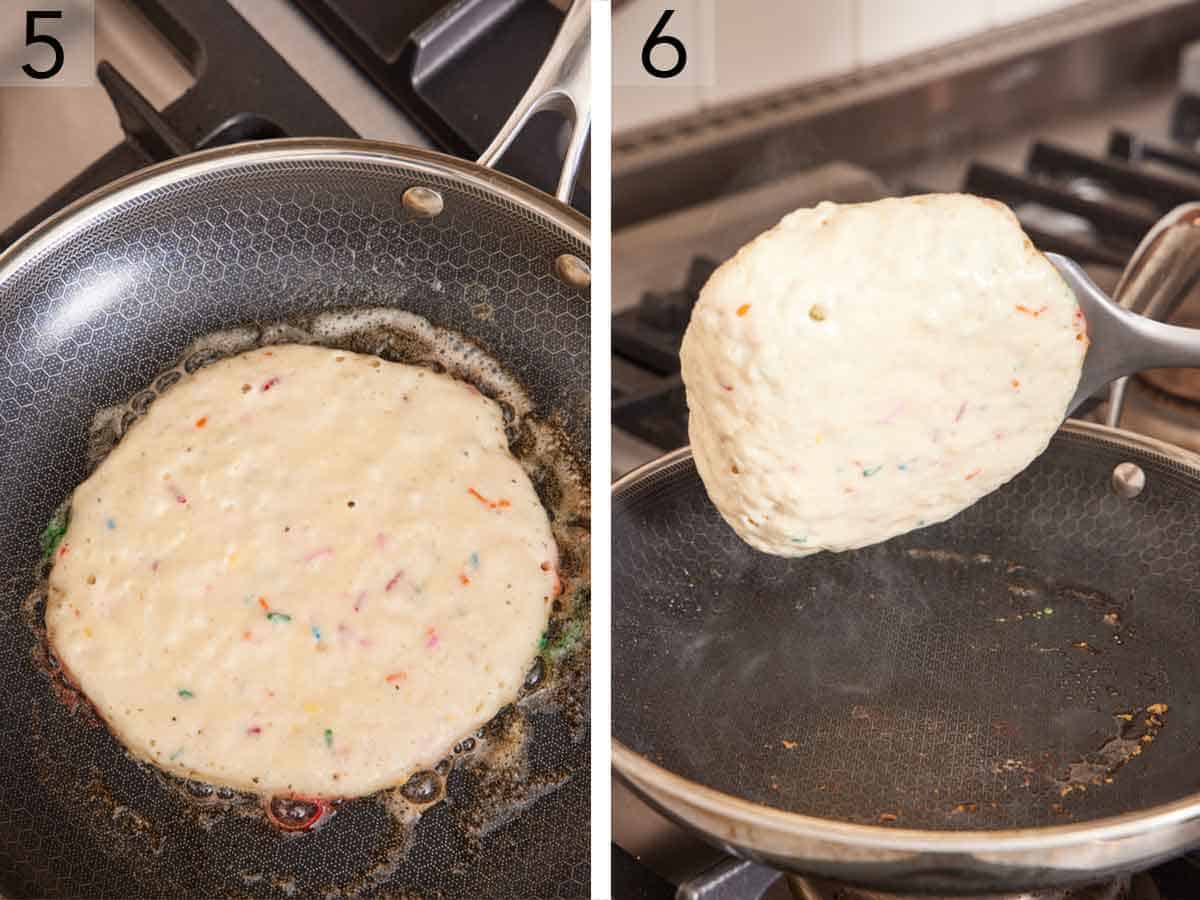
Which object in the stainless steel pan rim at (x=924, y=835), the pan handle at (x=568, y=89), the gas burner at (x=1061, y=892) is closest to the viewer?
the stainless steel pan rim at (x=924, y=835)

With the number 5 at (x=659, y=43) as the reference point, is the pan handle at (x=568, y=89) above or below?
below

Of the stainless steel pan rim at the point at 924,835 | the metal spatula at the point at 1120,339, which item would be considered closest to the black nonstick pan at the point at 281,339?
the stainless steel pan rim at the point at 924,835

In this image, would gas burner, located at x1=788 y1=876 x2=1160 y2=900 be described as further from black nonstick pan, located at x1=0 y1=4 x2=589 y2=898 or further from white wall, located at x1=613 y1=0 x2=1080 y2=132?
white wall, located at x1=613 y1=0 x2=1080 y2=132

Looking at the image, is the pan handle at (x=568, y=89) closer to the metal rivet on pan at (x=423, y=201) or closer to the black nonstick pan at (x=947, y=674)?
the metal rivet on pan at (x=423, y=201)

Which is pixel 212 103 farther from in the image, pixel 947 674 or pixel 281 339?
pixel 947 674

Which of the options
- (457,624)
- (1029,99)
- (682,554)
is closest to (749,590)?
(682,554)

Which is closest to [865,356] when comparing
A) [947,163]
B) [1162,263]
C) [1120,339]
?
[1120,339]
